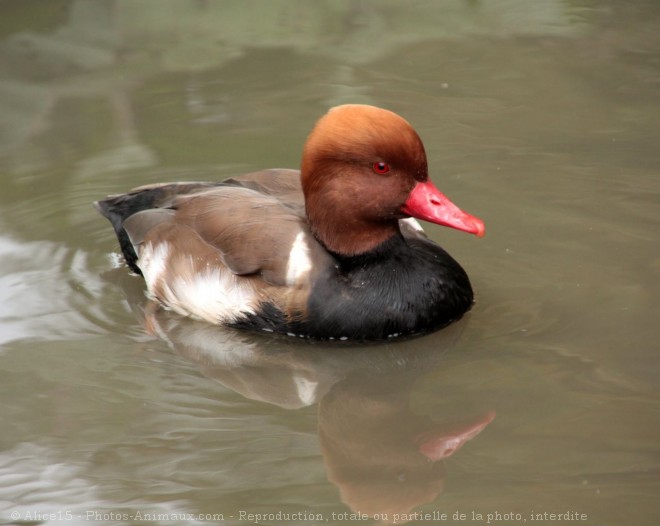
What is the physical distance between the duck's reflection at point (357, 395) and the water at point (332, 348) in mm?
13

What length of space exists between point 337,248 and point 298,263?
22 centimetres

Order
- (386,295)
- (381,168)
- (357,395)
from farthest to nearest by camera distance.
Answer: (386,295)
(381,168)
(357,395)

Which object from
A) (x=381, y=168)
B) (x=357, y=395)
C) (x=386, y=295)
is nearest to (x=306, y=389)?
(x=357, y=395)

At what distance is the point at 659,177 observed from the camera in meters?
6.94

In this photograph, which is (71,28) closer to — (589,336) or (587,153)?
(587,153)

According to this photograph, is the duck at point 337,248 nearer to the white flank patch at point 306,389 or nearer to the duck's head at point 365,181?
the duck's head at point 365,181

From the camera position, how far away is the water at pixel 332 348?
172 inches

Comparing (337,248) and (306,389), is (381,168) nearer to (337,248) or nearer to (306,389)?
(337,248)

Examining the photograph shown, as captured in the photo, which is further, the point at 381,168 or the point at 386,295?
the point at 386,295

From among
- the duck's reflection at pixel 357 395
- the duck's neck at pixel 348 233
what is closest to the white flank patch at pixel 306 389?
the duck's reflection at pixel 357 395

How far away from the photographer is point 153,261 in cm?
605

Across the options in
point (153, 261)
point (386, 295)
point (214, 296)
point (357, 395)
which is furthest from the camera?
point (153, 261)

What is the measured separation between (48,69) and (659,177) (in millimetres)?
4864

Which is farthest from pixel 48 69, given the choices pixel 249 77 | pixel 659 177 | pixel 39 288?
pixel 659 177
